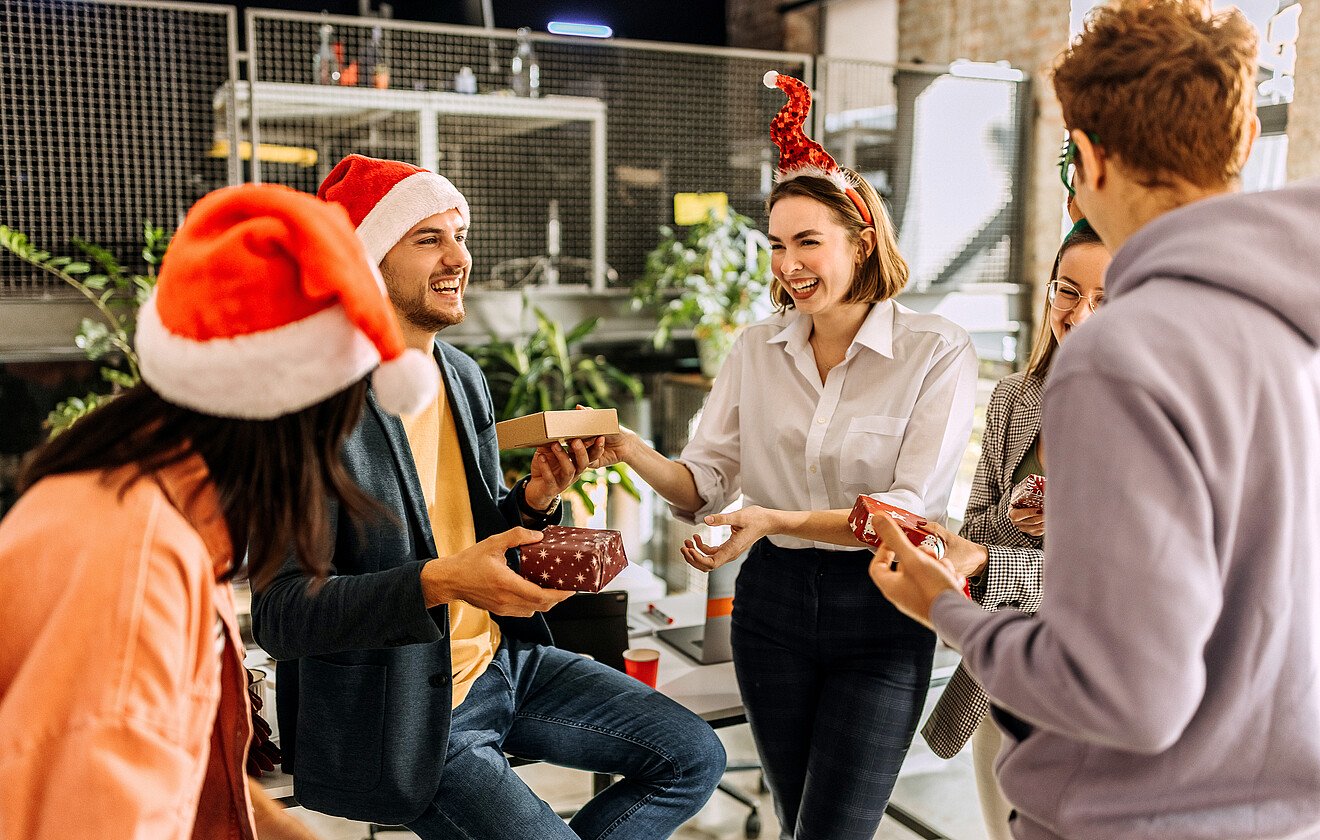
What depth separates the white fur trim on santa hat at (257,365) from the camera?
39.7 inches

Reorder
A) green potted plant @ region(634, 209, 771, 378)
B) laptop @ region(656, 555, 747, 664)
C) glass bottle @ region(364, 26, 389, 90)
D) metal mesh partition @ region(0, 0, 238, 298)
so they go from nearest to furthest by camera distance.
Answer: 1. laptop @ region(656, 555, 747, 664)
2. metal mesh partition @ region(0, 0, 238, 298)
3. glass bottle @ region(364, 26, 389, 90)
4. green potted plant @ region(634, 209, 771, 378)

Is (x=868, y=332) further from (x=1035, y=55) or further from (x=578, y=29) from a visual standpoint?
(x=578, y=29)

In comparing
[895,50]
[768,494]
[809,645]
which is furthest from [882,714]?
[895,50]

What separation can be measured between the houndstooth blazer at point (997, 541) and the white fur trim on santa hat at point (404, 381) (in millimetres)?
1070

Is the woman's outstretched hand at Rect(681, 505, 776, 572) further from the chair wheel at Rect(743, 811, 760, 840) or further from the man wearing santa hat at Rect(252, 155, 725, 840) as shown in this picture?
the chair wheel at Rect(743, 811, 760, 840)

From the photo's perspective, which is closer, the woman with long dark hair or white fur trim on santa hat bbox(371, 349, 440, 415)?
the woman with long dark hair

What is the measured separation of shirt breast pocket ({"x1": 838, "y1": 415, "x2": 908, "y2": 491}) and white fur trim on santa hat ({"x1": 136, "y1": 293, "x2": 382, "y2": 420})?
1.12 metres

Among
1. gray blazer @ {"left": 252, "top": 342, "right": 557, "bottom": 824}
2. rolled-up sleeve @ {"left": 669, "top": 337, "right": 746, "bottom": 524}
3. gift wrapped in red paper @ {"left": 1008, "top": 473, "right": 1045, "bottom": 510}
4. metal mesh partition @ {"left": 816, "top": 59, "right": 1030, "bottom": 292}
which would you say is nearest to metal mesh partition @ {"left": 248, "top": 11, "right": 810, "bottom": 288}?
metal mesh partition @ {"left": 816, "top": 59, "right": 1030, "bottom": 292}

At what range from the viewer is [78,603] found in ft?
3.00

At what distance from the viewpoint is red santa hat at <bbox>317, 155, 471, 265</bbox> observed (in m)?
1.91

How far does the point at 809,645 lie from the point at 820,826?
0.30 m

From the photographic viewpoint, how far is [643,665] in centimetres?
216

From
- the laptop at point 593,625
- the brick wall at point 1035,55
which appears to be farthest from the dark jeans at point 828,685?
the brick wall at point 1035,55

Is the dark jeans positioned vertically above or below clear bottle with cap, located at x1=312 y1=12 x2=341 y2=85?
below
